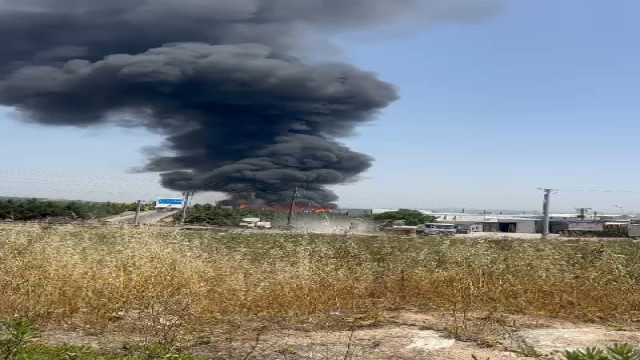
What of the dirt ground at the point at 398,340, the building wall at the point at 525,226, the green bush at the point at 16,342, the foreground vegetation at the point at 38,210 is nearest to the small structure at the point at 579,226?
the building wall at the point at 525,226

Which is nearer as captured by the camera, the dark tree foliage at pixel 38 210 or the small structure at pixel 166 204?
the dark tree foliage at pixel 38 210

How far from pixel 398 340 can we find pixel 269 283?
3.45 metres

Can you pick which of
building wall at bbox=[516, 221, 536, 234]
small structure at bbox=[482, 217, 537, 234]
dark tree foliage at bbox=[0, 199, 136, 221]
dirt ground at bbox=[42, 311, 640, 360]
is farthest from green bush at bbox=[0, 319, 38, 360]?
building wall at bbox=[516, 221, 536, 234]

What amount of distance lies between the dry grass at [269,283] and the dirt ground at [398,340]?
0.50m

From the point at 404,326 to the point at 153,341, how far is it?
3.26 m

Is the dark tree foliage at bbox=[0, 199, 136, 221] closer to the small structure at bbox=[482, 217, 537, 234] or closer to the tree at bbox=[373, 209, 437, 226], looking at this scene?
the tree at bbox=[373, 209, 437, 226]

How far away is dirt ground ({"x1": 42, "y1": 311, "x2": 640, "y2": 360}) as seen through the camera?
6172mm

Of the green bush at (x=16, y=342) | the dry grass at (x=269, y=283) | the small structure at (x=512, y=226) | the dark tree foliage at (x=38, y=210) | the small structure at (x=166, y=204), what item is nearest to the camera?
the green bush at (x=16, y=342)

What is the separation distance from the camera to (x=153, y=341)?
6586 mm

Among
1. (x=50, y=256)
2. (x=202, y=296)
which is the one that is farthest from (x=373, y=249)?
(x=50, y=256)

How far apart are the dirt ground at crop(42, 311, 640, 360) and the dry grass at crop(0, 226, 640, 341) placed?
50cm

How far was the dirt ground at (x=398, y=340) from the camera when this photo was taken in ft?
20.2

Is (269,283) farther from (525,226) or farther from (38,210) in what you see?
(525,226)

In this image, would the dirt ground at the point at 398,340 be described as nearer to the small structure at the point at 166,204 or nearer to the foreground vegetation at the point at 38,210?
the foreground vegetation at the point at 38,210
